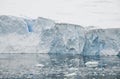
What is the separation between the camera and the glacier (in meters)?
22.9

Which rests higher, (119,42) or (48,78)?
(48,78)

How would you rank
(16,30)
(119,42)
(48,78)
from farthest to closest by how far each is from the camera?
(16,30)
(119,42)
(48,78)

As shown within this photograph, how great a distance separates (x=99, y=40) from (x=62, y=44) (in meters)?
3.03

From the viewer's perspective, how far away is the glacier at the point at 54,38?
22906 millimetres

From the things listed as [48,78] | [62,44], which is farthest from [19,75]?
[62,44]

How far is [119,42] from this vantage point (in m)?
22.7

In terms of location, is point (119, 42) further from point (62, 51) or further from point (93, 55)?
point (62, 51)

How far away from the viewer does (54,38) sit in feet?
76.3

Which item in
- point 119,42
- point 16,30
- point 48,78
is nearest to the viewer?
point 48,78

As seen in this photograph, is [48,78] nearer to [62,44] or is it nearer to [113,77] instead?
[113,77]

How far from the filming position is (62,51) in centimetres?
2347

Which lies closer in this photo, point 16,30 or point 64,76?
point 64,76

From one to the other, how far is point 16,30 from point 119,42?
28.6 feet

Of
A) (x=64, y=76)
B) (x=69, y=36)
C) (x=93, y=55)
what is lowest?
(x=93, y=55)
